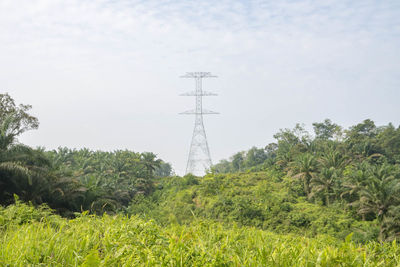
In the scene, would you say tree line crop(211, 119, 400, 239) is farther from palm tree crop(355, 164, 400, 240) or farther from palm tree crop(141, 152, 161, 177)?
palm tree crop(141, 152, 161, 177)

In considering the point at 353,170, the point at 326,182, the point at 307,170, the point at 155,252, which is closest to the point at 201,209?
the point at 307,170

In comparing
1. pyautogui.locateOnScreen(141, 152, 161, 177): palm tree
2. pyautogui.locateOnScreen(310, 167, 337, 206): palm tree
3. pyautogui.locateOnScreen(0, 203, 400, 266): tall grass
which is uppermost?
pyautogui.locateOnScreen(141, 152, 161, 177): palm tree

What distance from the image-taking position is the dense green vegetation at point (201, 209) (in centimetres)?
368

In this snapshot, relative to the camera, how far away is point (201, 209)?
89.4 feet

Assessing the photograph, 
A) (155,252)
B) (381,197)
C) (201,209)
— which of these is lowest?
(201,209)

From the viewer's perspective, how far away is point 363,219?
73.3ft

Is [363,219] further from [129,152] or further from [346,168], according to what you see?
[129,152]

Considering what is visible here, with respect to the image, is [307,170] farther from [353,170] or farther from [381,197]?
[381,197]

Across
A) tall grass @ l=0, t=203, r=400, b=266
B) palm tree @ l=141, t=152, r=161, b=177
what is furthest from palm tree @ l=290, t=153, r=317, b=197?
tall grass @ l=0, t=203, r=400, b=266

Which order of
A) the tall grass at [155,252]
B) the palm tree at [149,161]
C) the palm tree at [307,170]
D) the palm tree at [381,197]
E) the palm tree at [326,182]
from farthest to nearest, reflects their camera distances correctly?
1. the palm tree at [149,161]
2. the palm tree at [307,170]
3. the palm tree at [326,182]
4. the palm tree at [381,197]
5. the tall grass at [155,252]

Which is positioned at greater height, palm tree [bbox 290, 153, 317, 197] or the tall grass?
palm tree [bbox 290, 153, 317, 197]

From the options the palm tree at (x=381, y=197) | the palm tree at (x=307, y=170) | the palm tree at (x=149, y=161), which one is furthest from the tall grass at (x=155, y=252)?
the palm tree at (x=149, y=161)

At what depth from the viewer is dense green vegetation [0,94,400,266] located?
3682mm

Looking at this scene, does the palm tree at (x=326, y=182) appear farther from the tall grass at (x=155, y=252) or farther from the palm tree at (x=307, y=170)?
the tall grass at (x=155, y=252)
